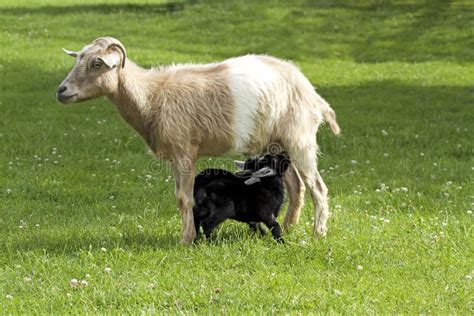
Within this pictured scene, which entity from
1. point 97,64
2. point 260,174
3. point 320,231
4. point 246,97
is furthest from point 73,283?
point 320,231

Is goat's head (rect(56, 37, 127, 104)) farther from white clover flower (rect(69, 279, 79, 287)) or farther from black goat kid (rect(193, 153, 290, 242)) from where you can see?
white clover flower (rect(69, 279, 79, 287))

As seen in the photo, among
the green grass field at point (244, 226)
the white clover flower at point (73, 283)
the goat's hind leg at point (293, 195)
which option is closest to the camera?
the green grass field at point (244, 226)

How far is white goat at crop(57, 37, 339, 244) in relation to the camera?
743 centimetres

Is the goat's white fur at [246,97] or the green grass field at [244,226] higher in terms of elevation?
the goat's white fur at [246,97]

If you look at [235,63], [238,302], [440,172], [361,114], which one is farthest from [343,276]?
[361,114]

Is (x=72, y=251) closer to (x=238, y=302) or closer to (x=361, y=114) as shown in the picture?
(x=238, y=302)

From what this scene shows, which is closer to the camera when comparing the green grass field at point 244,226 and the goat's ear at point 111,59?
the green grass field at point 244,226

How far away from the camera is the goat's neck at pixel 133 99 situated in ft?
24.7

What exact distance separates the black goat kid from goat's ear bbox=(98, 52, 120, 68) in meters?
1.48

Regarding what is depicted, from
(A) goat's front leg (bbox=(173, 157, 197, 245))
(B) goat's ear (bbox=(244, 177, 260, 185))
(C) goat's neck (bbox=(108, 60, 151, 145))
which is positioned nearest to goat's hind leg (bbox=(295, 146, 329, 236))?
(B) goat's ear (bbox=(244, 177, 260, 185))

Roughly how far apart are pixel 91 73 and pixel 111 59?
0.23 metres

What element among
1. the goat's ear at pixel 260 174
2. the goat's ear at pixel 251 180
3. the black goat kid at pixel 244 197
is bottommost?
the black goat kid at pixel 244 197

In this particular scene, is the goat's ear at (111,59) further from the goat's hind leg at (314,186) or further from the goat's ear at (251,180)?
the goat's hind leg at (314,186)

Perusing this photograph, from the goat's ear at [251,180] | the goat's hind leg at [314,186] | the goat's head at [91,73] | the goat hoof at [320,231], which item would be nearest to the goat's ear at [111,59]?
the goat's head at [91,73]
